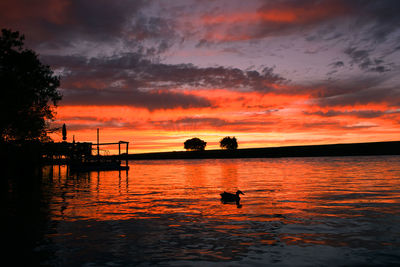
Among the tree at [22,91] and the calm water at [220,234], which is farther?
the tree at [22,91]

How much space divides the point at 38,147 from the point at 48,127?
3.51 m

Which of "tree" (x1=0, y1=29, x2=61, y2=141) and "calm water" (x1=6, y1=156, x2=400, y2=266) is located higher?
"tree" (x1=0, y1=29, x2=61, y2=141)

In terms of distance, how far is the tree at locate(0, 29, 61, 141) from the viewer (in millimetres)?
34625

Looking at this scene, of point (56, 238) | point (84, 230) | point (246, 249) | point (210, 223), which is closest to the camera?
point (246, 249)

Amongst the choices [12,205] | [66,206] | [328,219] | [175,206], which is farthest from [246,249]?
[12,205]

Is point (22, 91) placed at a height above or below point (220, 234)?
above

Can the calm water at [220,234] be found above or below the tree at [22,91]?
below

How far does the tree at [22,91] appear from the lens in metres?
34.6

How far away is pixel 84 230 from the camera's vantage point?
1287cm

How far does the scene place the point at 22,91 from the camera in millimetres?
35625

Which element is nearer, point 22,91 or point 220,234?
point 220,234

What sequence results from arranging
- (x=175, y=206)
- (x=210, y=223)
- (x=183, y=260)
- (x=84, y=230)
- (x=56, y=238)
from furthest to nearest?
(x=175, y=206) → (x=210, y=223) → (x=84, y=230) → (x=56, y=238) → (x=183, y=260)

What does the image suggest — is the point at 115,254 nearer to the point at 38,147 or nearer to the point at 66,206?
the point at 66,206

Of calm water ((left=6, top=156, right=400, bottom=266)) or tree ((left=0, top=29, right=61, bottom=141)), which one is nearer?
calm water ((left=6, top=156, right=400, bottom=266))
